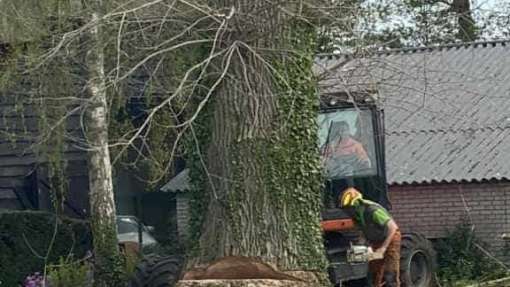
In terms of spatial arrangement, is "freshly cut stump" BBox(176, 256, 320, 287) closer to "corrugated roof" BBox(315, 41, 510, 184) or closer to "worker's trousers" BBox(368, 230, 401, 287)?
"worker's trousers" BBox(368, 230, 401, 287)

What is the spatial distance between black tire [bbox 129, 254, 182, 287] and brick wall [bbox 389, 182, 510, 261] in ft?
19.8

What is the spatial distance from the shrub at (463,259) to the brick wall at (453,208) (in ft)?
0.84

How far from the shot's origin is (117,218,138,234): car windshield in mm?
18969

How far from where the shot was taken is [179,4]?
10.3 m

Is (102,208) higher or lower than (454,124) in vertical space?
lower

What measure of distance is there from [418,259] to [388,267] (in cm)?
150

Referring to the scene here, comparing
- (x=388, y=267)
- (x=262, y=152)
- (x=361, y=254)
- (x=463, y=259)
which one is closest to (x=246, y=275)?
(x=262, y=152)

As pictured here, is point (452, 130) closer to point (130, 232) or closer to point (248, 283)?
point (130, 232)

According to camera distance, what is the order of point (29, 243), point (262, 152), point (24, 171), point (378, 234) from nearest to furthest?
point (262, 152), point (378, 234), point (29, 243), point (24, 171)

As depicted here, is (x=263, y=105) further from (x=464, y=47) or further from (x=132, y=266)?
(x=464, y=47)

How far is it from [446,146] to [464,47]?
12.7 feet

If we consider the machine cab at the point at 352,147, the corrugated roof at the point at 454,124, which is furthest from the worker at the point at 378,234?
the corrugated roof at the point at 454,124

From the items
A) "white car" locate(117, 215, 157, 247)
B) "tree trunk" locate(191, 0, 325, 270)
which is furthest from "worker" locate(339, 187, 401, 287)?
"white car" locate(117, 215, 157, 247)

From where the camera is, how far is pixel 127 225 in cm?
1917
